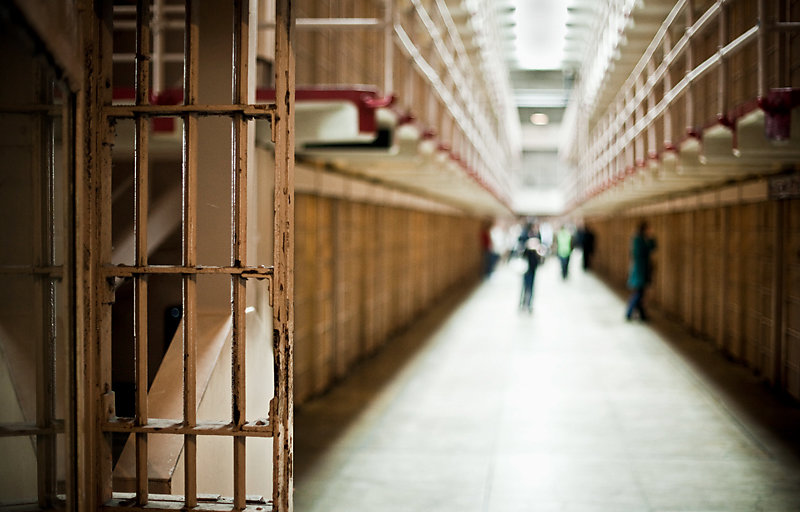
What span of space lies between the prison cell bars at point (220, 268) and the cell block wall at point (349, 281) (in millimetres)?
2947

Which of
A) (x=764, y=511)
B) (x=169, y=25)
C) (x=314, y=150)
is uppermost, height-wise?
(x=169, y=25)

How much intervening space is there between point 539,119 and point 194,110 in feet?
106

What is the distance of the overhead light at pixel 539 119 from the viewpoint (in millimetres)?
33406

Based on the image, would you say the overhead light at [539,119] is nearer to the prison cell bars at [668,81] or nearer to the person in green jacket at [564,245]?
the person in green jacket at [564,245]

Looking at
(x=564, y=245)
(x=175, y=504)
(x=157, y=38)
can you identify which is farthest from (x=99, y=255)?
(x=564, y=245)

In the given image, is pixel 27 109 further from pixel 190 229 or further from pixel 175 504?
pixel 175 504

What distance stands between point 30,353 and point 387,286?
255 inches

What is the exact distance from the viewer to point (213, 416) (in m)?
2.68

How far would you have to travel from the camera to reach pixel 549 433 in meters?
4.84

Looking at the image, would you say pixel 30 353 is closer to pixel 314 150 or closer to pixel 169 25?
pixel 169 25

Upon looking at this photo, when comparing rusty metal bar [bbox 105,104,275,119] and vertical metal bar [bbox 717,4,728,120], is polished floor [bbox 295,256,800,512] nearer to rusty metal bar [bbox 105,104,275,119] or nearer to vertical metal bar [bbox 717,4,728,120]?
vertical metal bar [bbox 717,4,728,120]

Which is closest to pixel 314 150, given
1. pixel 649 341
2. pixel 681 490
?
pixel 681 490

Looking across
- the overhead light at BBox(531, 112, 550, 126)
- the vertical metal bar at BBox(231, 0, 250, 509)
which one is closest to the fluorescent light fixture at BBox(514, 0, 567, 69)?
the vertical metal bar at BBox(231, 0, 250, 509)

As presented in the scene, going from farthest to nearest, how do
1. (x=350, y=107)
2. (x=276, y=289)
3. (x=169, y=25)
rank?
(x=169, y=25), (x=350, y=107), (x=276, y=289)
